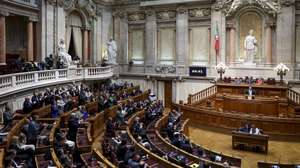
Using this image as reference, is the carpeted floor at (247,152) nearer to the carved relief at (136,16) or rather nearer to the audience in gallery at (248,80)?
the audience in gallery at (248,80)

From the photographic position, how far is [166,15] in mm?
26031

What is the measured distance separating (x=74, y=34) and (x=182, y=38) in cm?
758

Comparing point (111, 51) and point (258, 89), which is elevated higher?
point (111, 51)

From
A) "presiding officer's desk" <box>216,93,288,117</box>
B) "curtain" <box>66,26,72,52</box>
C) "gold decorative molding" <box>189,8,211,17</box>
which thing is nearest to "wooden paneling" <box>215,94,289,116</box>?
"presiding officer's desk" <box>216,93,288,117</box>

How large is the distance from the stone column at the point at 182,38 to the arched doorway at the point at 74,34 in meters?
6.94

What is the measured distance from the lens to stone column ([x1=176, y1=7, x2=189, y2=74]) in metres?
25.1

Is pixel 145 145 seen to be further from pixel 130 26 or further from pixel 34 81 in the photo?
pixel 130 26

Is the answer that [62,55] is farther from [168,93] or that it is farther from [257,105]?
[257,105]

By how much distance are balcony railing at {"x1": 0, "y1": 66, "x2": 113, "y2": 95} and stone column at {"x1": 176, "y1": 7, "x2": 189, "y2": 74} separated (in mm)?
5036

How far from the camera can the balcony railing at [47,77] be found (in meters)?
14.6

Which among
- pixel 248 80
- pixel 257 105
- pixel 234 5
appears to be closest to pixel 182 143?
pixel 257 105

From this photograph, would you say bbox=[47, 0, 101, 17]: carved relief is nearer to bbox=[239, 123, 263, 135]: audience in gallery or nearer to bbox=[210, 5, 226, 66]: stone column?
bbox=[210, 5, 226, 66]: stone column

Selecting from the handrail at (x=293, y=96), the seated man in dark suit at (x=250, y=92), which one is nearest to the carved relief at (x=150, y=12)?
the seated man in dark suit at (x=250, y=92)

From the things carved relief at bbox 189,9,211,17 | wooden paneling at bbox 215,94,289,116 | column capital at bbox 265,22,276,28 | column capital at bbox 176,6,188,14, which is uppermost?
column capital at bbox 176,6,188,14
